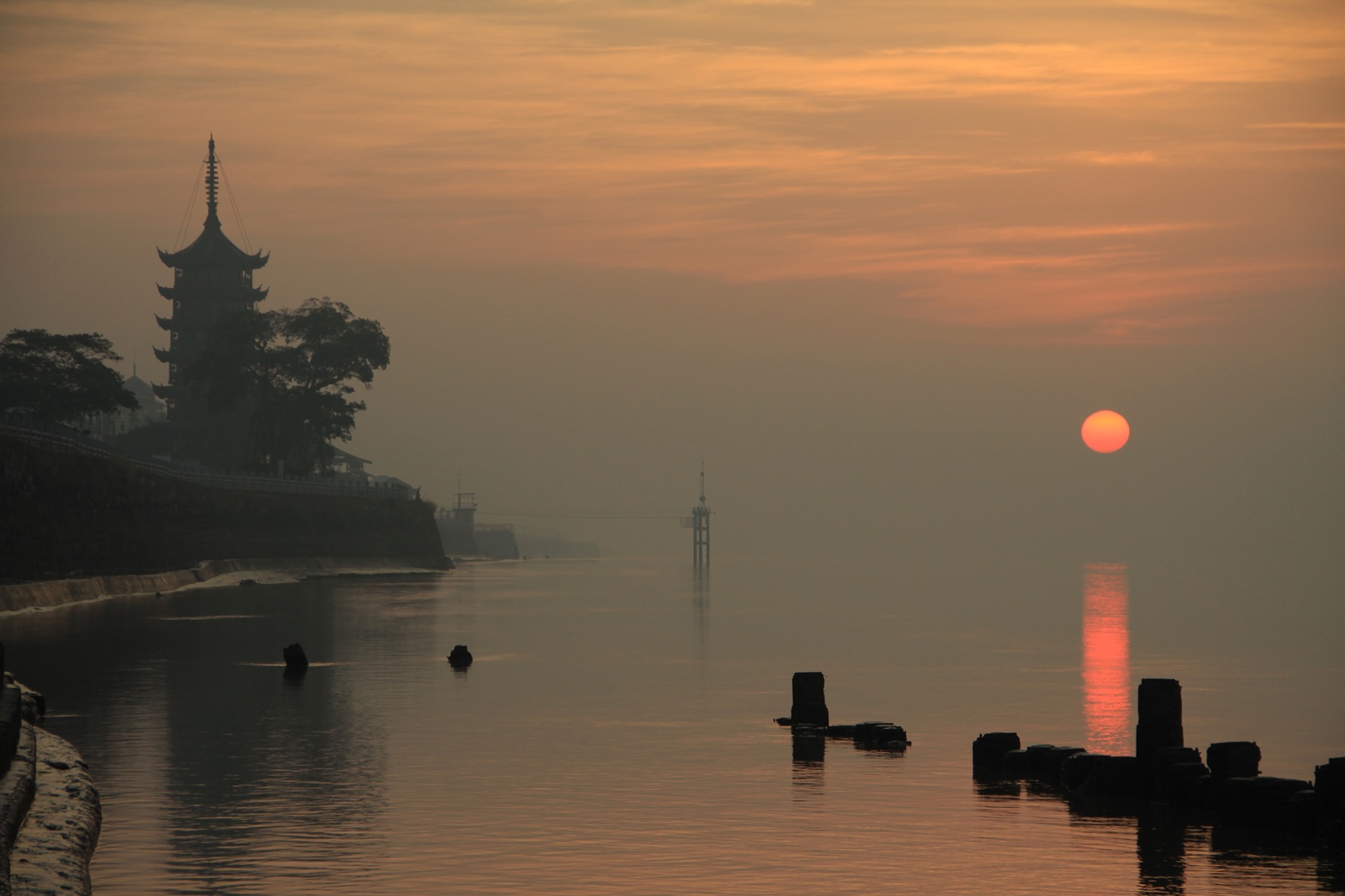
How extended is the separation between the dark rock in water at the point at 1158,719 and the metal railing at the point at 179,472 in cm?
4772

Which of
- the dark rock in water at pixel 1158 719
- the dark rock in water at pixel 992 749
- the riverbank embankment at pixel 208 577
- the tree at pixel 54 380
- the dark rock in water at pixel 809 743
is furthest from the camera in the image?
the tree at pixel 54 380

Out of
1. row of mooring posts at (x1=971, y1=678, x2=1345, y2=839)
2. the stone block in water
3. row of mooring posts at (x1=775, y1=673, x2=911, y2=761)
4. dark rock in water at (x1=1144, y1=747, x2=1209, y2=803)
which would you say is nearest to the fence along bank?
the stone block in water

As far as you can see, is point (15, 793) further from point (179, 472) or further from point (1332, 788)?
point (179, 472)

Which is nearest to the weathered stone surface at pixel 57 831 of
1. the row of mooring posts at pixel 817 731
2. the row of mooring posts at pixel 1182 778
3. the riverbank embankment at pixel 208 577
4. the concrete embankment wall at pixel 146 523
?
the row of mooring posts at pixel 817 731

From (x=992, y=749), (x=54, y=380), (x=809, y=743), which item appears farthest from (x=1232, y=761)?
(x=54, y=380)

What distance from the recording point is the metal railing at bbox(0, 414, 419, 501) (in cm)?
6384

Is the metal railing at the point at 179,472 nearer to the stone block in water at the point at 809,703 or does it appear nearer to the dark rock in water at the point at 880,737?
the stone block in water at the point at 809,703

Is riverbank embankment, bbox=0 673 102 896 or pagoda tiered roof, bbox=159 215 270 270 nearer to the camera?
riverbank embankment, bbox=0 673 102 896

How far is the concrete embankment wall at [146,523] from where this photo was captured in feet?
190

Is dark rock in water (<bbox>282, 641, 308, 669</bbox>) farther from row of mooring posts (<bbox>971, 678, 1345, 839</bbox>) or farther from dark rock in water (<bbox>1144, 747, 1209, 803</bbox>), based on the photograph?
dark rock in water (<bbox>1144, 747, 1209, 803</bbox>)

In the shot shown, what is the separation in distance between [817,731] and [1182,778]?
8.67 meters

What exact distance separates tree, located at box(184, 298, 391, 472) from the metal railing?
398 centimetres

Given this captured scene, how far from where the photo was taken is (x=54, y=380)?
3967 inches

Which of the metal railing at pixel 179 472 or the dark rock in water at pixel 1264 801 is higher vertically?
the metal railing at pixel 179 472
